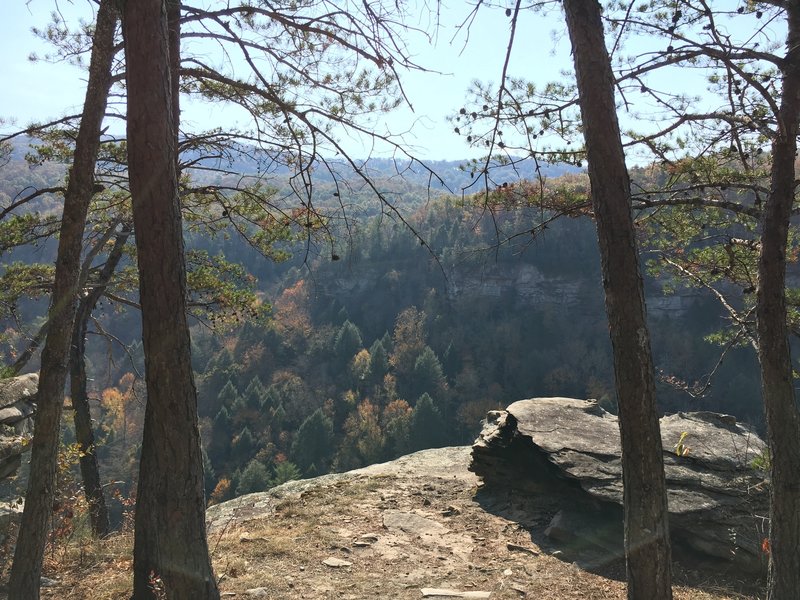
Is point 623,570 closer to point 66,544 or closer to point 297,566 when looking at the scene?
point 297,566

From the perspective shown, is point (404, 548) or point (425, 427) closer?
point (404, 548)

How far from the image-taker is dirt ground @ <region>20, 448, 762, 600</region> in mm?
4375

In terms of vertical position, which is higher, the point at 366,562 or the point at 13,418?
the point at 13,418

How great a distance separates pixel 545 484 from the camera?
21.6ft

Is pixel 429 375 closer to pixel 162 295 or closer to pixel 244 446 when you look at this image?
pixel 244 446

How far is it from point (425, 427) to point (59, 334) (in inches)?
1627

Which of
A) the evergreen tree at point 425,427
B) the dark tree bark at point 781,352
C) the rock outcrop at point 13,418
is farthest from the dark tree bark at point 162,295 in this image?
the evergreen tree at point 425,427

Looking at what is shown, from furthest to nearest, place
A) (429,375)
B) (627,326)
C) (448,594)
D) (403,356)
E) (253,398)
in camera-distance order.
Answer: (403,356), (429,375), (253,398), (448,594), (627,326)

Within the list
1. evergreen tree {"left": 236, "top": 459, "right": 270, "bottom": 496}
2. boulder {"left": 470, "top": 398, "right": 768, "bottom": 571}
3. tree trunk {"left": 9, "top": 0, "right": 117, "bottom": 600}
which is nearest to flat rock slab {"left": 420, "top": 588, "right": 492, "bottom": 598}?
boulder {"left": 470, "top": 398, "right": 768, "bottom": 571}

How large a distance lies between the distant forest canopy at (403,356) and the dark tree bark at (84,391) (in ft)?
91.0

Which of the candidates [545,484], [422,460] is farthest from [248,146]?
[422,460]

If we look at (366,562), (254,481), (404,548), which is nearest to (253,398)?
(254,481)

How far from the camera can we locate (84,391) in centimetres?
750

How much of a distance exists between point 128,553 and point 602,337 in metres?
62.8
